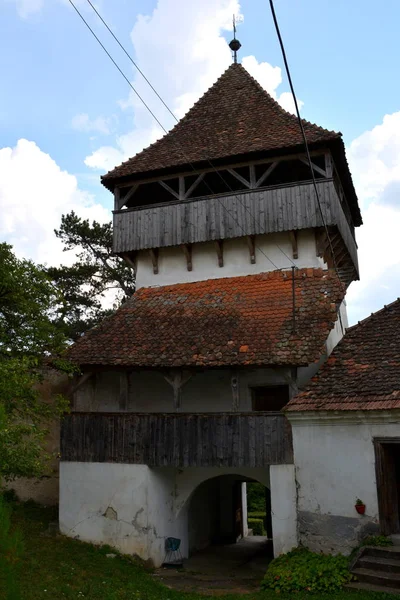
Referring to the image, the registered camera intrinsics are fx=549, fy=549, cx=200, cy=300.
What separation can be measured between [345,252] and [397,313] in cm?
390

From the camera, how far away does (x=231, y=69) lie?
19250 millimetres

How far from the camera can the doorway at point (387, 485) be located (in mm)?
9953

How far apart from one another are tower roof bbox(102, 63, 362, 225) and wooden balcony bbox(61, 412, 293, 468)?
718 cm

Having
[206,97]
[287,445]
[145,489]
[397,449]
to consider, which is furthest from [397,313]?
[206,97]

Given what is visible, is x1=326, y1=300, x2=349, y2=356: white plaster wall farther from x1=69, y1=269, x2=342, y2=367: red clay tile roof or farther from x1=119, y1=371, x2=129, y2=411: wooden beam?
x1=119, y1=371, x2=129, y2=411: wooden beam

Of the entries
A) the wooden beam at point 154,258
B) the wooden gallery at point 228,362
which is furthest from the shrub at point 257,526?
the wooden beam at point 154,258

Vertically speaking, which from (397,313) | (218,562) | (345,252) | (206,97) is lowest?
(218,562)

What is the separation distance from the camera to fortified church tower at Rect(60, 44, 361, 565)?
1191 centimetres

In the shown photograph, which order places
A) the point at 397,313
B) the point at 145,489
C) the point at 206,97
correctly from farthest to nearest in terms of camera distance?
the point at 206,97 → the point at 397,313 → the point at 145,489

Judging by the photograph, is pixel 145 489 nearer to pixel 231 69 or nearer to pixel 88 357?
pixel 88 357

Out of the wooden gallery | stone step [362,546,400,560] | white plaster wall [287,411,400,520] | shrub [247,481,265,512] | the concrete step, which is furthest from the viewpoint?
shrub [247,481,265,512]

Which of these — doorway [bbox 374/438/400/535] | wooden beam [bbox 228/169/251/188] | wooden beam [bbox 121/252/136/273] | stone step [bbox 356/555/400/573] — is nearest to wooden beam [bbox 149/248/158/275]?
wooden beam [bbox 121/252/136/273]

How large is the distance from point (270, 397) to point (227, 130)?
8116 mm

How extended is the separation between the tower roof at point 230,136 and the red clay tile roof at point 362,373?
5.17 meters
